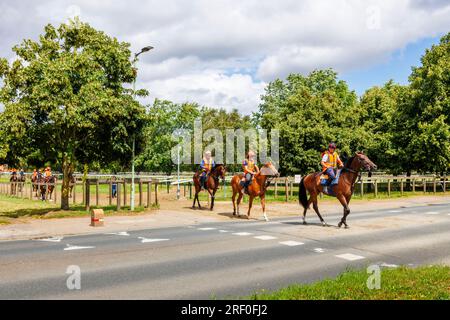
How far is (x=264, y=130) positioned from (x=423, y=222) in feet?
69.2

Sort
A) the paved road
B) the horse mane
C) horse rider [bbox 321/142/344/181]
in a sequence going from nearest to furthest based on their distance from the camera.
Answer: the paved road, the horse mane, horse rider [bbox 321/142/344/181]

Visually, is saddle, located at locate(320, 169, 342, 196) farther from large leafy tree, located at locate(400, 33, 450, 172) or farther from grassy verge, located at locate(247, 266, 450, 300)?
large leafy tree, located at locate(400, 33, 450, 172)

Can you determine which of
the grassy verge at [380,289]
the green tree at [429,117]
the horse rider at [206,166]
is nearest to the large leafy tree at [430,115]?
the green tree at [429,117]

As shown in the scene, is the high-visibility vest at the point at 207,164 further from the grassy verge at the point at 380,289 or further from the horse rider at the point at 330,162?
the grassy verge at the point at 380,289

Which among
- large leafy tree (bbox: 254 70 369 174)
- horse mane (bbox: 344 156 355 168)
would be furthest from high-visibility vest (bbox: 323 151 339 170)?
large leafy tree (bbox: 254 70 369 174)

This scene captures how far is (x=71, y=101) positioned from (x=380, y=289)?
14402 mm

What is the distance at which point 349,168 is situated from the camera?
50.5ft

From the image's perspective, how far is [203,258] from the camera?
10.0m

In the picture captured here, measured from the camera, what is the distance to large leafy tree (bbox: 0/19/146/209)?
17047 mm

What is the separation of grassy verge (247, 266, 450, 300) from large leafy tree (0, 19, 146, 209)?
12.9m

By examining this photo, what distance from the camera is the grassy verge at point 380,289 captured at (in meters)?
6.49

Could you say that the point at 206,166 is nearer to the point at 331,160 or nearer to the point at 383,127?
the point at 331,160
